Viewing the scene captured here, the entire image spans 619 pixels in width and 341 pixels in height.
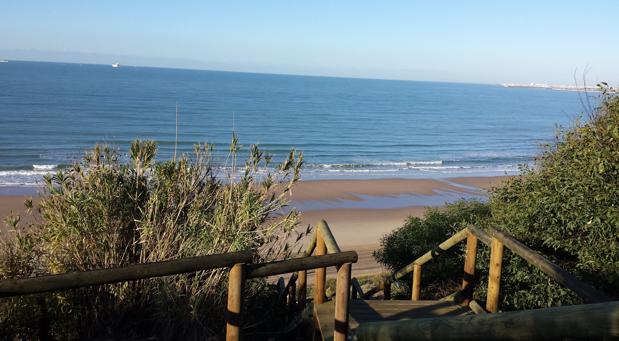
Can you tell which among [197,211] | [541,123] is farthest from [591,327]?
A: [541,123]

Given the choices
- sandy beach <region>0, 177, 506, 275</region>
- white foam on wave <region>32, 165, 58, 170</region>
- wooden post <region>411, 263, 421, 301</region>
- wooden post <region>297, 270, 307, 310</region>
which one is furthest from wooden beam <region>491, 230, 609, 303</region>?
white foam on wave <region>32, 165, 58, 170</region>

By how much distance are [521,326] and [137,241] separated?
4351mm

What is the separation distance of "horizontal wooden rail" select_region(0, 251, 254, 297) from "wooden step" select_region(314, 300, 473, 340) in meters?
1.57

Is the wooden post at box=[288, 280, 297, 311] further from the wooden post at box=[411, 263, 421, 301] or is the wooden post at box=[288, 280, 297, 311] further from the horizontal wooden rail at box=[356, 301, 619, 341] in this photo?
the horizontal wooden rail at box=[356, 301, 619, 341]

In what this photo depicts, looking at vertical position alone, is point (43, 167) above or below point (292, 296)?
below

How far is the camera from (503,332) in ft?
6.41

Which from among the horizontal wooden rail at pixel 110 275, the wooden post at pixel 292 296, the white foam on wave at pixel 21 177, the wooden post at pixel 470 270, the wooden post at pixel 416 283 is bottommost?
the white foam on wave at pixel 21 177

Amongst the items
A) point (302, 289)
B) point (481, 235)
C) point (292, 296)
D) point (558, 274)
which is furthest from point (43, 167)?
point (558, 274)

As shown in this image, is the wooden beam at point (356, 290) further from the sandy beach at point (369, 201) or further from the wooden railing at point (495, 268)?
the sandy beach at point (369, 201)

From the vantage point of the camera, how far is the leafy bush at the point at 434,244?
8.26 metres

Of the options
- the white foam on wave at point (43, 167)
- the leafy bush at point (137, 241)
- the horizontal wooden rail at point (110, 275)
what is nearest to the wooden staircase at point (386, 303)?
the horizontal wooden rail at point (110, 275)

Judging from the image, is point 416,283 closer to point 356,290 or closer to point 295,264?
point 356,290

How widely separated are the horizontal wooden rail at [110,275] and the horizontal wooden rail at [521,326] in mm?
1531

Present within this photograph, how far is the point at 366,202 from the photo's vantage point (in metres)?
23.1
